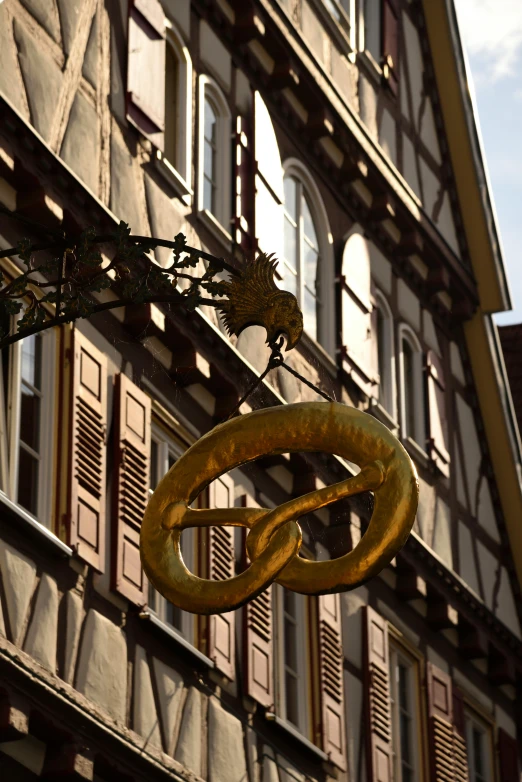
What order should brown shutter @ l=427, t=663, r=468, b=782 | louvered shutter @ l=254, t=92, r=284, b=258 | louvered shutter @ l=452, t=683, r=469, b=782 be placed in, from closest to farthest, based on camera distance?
louvered shutter @ l=254, t=92, r=284, b=258, brown shutter @ l=427, t=663, r=468, b=782, louvered shutter @ l=452, t=683, r=469, b=782

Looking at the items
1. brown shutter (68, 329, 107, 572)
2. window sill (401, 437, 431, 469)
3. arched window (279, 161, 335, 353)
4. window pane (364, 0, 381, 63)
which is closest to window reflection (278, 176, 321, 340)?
arched window (279, 161, 335, 353)

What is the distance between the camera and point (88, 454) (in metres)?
11.8

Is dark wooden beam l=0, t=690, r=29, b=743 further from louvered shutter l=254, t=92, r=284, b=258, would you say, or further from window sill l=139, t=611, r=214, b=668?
louvered shutter l=254, t=92, r=284, b=258

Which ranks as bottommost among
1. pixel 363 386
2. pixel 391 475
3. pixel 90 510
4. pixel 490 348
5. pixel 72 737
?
pixel 391 475

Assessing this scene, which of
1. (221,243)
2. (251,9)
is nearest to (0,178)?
(221,243)

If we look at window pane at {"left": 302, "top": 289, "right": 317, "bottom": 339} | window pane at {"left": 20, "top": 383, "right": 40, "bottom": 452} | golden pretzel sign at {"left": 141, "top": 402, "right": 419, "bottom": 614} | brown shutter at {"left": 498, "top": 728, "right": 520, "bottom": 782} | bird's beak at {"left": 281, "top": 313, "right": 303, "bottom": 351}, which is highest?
window pane at {"left": 302, "top": 289, "right": 317, "bottom": 339}

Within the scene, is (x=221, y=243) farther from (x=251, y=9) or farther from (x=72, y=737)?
(x=72, y=737)

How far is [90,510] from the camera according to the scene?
1160 centimetres

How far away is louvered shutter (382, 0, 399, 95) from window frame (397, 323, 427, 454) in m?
2.19

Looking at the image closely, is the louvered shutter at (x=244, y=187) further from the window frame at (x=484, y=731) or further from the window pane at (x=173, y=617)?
the window frame at (x=484, y=731)

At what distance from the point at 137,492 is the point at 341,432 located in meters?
7.08

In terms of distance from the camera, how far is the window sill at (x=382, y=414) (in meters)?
16.9

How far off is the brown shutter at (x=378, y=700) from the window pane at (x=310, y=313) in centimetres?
208

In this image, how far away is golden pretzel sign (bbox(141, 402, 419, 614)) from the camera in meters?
5.11
